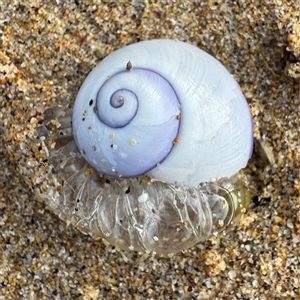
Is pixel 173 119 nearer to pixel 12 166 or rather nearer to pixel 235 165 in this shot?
pixel 235 165

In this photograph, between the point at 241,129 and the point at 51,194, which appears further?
the point at 51,194

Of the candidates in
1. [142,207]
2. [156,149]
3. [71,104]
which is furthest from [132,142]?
[71,104]

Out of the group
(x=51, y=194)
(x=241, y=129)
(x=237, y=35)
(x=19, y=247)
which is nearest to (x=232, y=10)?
(x=237, y=35)

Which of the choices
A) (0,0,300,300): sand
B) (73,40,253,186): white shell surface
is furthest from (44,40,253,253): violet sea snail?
(0,0,300,300): sand

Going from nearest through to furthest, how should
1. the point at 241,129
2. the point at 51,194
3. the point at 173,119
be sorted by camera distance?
the point at 173,119 < the point at 241,129 < the point at 51,194

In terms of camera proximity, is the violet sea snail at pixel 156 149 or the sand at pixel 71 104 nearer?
the violet sea snail at pixel 156 149

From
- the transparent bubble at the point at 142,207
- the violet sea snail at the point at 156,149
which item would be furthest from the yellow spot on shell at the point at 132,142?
the transparent bubble at the point at 142,207

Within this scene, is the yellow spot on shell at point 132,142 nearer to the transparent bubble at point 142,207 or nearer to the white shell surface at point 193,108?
the white shell surface at point 193,108

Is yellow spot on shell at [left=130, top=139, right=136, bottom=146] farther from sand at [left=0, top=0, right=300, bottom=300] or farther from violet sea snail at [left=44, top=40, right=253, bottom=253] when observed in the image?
sand at [left=0, top=0, right=300, bottom=300]

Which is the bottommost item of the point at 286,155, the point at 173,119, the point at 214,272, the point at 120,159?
the point at 214,272
